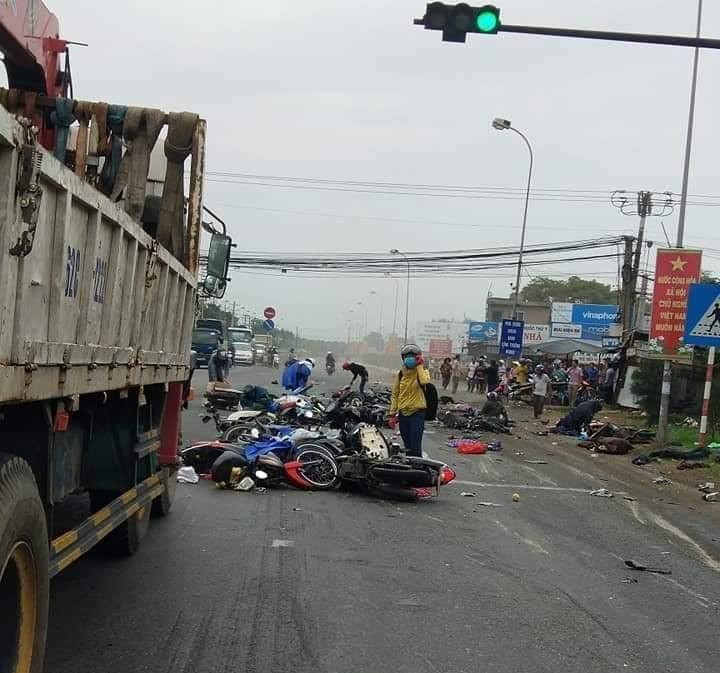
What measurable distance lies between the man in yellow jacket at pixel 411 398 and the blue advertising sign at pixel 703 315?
20.1 ft

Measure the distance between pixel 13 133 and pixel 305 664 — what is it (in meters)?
3.17

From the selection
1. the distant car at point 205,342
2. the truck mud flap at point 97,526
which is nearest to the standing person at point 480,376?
the distant car at point 205,342

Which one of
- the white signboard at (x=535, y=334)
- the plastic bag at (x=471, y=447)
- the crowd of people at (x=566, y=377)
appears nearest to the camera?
the plastic bag at (x=471, y=447)

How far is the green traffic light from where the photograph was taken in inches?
396

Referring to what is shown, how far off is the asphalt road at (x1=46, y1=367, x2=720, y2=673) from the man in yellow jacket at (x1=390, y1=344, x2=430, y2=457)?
83.8 inches

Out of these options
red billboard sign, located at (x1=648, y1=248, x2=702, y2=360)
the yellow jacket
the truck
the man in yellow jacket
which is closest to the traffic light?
the truck

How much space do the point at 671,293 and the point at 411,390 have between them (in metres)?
8.10

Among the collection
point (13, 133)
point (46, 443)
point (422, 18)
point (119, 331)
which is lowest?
point (46, 443)

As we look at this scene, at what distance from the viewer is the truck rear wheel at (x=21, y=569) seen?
3324mm

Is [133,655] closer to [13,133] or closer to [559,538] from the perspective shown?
[13,133]

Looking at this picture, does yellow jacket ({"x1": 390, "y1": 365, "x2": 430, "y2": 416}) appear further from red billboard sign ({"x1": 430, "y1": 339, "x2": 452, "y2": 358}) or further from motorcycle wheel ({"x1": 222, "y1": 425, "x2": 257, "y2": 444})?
red billboard sign ({"x1": 430, "y1": 339, "x2": 452, "y2": 358})

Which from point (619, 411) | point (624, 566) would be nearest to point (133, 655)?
point (624, 566)

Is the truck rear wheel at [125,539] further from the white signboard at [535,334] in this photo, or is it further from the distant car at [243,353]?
the white signboard at [535,334]

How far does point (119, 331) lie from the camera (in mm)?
5023
